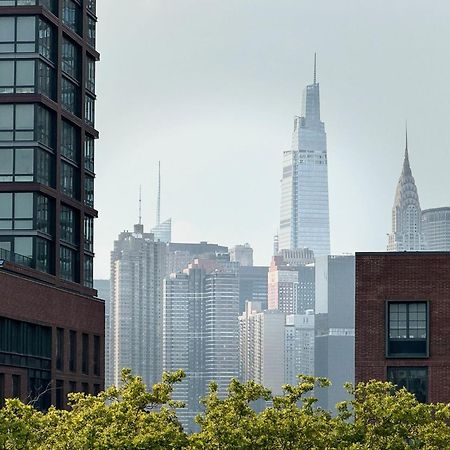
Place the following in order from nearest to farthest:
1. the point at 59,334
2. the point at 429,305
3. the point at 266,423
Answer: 1. the point at 266,423
2. the point at 429,305
3. the point at 59,334

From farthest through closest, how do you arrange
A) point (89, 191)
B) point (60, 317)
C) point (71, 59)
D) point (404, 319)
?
1. point (89, 191)
2. point (71, 59)
3. point (60, 317)
4. point (404, 319)

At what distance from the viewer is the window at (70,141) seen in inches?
5527

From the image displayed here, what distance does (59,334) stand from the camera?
132 meters

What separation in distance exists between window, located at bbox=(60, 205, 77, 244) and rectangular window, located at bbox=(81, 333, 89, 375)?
7538 mm

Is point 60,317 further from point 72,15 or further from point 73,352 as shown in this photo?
point 72,15

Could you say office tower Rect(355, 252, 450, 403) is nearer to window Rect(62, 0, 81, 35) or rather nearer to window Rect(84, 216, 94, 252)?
window Rect(62, 0, 81, 35)

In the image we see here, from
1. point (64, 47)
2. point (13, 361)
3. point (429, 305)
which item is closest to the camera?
point (429, 305)

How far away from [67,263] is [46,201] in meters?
7.38

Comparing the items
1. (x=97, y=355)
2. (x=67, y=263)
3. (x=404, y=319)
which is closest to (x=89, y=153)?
(x=67, y=263)

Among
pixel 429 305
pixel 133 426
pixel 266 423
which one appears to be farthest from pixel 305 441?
pixel 429 305

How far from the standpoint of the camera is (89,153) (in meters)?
148

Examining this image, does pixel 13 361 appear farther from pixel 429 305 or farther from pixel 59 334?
pixel 429 305

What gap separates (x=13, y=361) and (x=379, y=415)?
52461 millimetres

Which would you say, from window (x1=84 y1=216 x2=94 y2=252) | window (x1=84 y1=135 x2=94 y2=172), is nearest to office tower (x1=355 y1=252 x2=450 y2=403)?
window (x1=84 y1=135 x2=94 y2=172)
